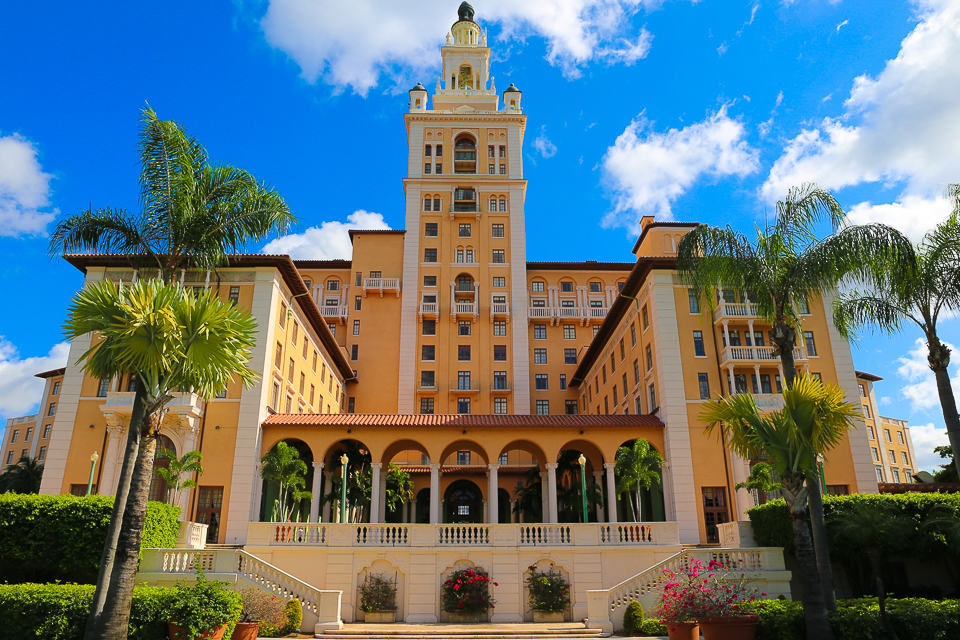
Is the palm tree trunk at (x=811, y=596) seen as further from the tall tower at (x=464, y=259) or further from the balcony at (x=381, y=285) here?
the balcony at (x=381, y=285)

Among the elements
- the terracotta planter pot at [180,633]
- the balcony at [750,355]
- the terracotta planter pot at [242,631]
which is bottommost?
the terracotta planter pot at [242,631]

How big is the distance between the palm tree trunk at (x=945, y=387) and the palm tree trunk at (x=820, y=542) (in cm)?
449

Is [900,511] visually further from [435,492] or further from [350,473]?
[350,473]

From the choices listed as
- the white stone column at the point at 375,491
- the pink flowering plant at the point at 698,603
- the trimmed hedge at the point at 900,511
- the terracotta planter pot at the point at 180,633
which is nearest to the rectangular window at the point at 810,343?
the trimmed hedge at the point at 900,511

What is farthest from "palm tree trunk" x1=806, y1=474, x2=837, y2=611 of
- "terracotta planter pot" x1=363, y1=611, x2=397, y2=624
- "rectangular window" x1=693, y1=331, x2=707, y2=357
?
"rectangular window" x1=693, y1=331, x2=707, y2=357

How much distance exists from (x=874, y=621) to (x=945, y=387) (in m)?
8.06

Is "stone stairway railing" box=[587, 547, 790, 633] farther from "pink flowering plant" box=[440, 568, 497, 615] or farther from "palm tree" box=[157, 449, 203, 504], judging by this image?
"palm tree" box=[157, 449, 203, 504]

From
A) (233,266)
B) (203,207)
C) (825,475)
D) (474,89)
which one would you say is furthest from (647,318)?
(474,89)

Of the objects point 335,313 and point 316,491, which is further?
point 335,313

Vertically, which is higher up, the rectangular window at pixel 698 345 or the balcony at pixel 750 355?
the rectangular window at pixel 698 345

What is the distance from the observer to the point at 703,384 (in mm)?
35062

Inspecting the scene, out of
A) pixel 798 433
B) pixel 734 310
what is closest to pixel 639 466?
pixel 734 310

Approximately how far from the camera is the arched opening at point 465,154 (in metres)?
64.4

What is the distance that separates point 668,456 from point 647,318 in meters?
8.12
